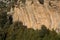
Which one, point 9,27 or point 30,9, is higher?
point 30,9

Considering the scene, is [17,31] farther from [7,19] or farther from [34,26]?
[7,19]

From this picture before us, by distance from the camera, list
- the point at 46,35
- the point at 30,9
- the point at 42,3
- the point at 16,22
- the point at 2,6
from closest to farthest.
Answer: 1. the point at 46,35
2. the point at 42,3
3. the point at 30,9
4. the point at 16,22
5. the point at 2,6

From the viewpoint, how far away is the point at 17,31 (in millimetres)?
26578

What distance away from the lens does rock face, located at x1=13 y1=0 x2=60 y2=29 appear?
77.7ft

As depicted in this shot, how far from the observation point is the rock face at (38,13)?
23.7m

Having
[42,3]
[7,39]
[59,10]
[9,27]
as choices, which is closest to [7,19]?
[9,27]

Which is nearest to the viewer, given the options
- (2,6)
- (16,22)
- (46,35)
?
(46,35)

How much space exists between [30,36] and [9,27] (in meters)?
5.98

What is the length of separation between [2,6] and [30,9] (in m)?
11.7

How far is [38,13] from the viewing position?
84.8ft

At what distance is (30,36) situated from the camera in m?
24.0

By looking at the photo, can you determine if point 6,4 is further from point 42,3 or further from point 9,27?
point 42,3

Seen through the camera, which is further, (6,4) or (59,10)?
(6,4)

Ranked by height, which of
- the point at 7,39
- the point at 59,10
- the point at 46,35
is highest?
the point at 59,10
